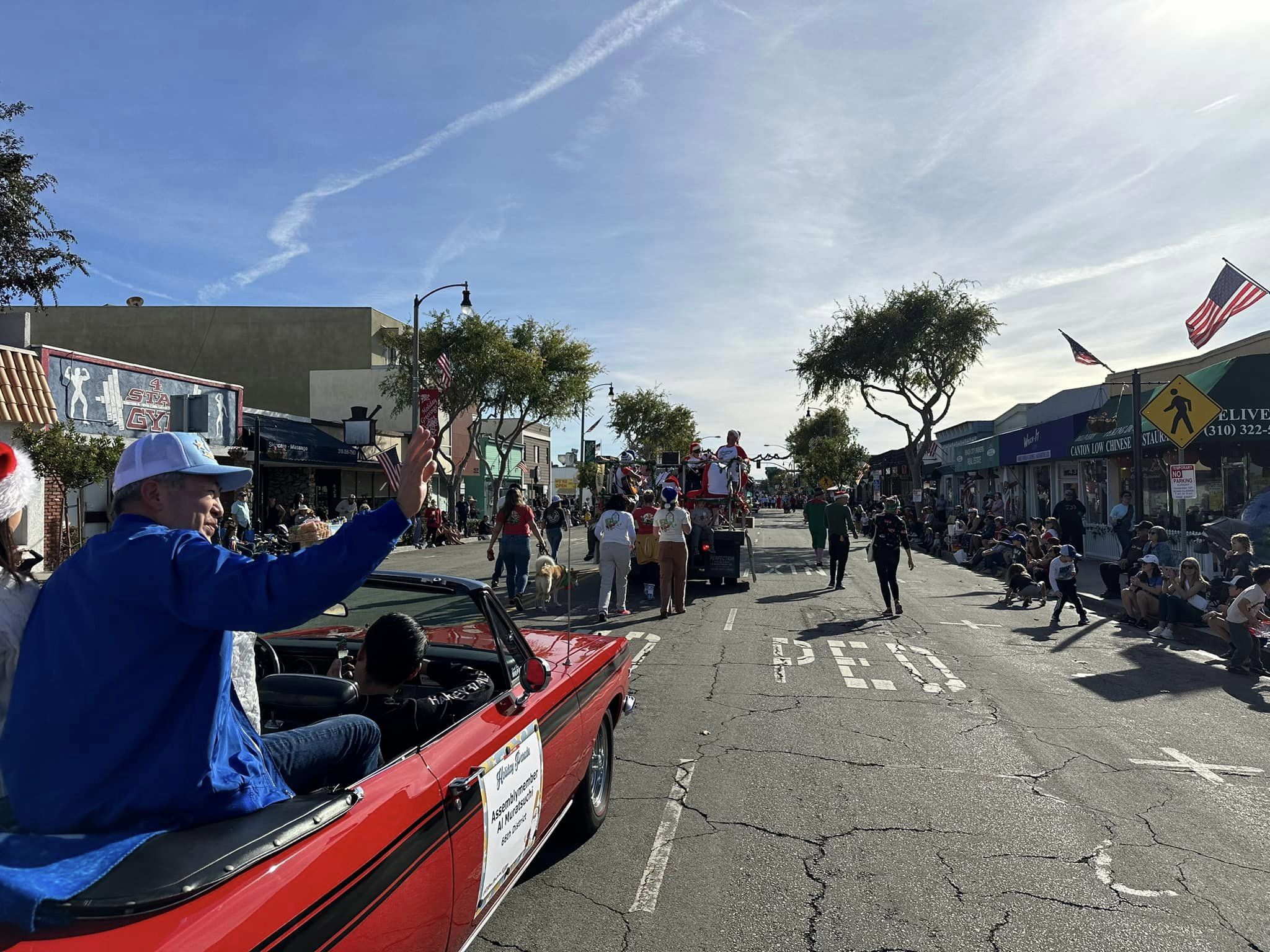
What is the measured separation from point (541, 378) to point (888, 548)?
2369 centimetres

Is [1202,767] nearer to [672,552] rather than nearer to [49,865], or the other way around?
[49,865]

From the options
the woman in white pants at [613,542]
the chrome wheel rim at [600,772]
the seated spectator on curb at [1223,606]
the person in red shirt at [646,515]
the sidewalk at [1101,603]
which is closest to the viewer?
the chrome wheel rim at [600,772]

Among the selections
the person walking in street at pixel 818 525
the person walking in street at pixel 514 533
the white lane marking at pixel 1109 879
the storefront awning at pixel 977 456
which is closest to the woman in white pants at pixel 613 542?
the person walking in street at pixel 514 533

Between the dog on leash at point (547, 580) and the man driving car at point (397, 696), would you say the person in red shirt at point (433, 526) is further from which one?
the man driving car at point (397, 696)

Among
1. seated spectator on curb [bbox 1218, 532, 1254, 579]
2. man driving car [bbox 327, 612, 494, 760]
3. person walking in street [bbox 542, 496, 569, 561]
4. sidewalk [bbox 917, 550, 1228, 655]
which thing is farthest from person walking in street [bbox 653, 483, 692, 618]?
man driving car [bbox 327, 612, 494, 760]

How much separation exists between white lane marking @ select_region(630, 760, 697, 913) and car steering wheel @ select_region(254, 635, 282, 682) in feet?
5.94

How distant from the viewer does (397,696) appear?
3354 mm

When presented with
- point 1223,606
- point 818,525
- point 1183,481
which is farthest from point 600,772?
point 818,525

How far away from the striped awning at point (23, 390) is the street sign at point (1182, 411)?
66.0ft

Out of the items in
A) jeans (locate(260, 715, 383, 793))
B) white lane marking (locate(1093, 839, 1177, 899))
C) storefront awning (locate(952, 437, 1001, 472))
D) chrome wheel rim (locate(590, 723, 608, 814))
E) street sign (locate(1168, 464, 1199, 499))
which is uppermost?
storefront awning (locate(952, 437, 1001, 472))

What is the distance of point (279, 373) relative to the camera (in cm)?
4003

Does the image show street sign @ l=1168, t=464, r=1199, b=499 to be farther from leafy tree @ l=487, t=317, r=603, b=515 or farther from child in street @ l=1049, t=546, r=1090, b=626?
leafy tree @ l=487, t=317, r=603, b=515

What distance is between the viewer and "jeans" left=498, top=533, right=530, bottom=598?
12.1m

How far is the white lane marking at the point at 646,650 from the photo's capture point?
8.48 meters
